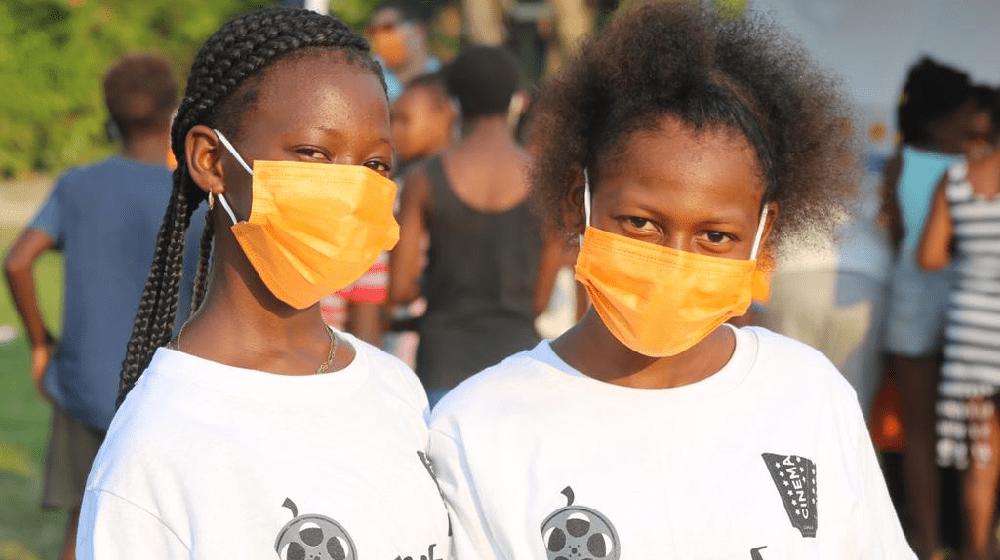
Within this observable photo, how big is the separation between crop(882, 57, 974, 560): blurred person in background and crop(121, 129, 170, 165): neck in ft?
11.0

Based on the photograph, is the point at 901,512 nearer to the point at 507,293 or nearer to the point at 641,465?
the point at 507,293

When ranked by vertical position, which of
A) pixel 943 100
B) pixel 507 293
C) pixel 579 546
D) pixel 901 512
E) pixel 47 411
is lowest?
pixel 47 411

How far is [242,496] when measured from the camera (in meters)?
2.22

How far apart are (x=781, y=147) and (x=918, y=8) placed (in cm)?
464

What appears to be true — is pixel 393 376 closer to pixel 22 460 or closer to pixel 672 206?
pixel 672 206

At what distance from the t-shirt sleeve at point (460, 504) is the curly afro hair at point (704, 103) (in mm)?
577

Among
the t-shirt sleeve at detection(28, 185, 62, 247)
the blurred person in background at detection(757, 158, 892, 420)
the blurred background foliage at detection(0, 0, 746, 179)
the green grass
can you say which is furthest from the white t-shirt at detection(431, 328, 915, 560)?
the blurred background foliage at detection(0, 0, 746, 179)

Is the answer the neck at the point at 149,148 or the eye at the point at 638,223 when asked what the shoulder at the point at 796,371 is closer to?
the eye at the point at 638,223

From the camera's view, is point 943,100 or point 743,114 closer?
point 743,114

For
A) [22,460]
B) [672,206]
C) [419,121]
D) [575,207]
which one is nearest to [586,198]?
[575,207]

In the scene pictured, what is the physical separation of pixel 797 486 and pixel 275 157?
1.21 metres

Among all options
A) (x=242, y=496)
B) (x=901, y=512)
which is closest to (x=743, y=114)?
(x=242, y=496)

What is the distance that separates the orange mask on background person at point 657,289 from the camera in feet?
8.26

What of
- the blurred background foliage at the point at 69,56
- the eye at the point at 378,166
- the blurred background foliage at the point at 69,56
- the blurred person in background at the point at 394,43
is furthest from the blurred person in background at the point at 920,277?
the blurred background foliage at the point at 69,56
